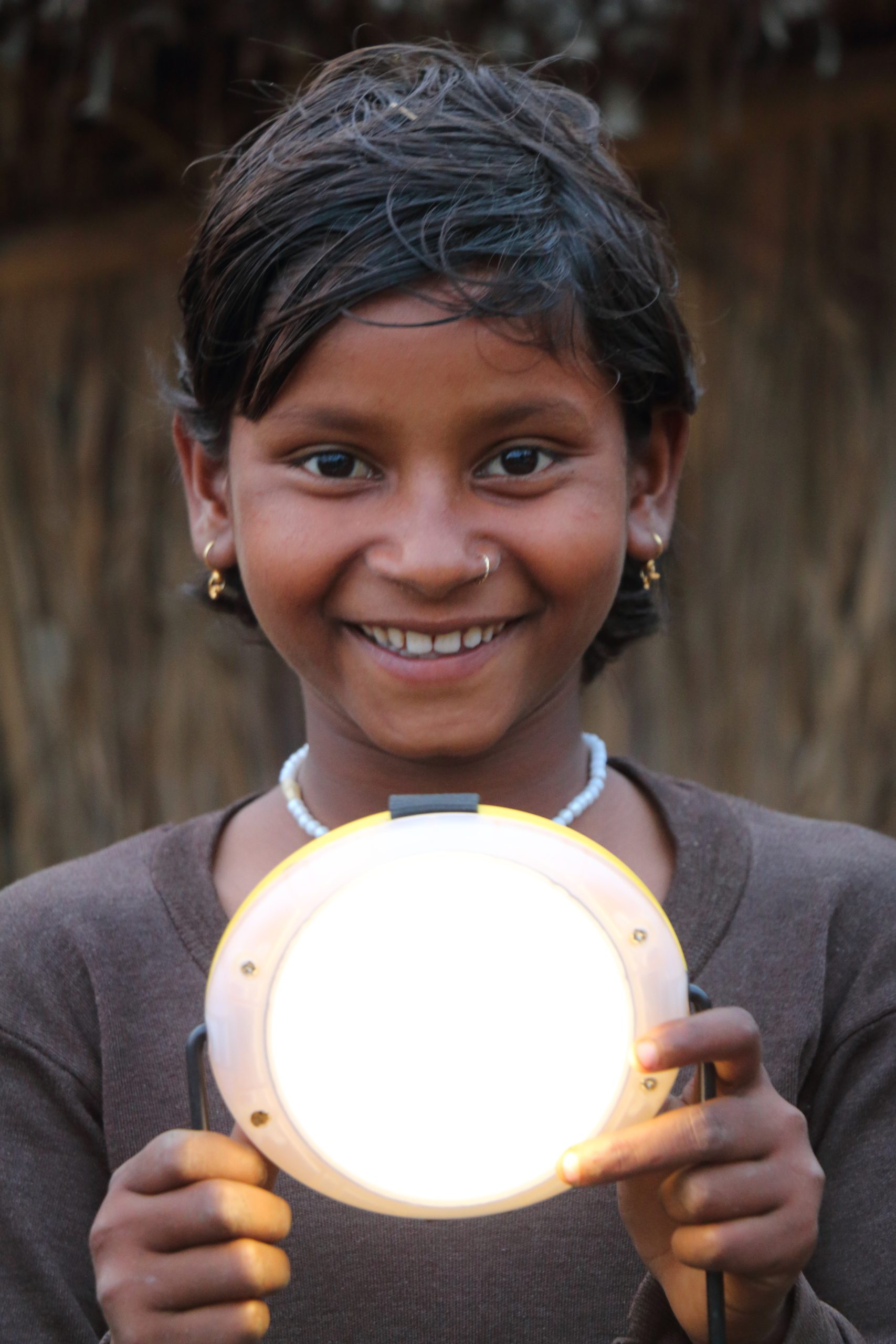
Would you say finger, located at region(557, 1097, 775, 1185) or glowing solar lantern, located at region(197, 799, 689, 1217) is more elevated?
glowing solar lantern, located at region(197, 799, 689, 1217)

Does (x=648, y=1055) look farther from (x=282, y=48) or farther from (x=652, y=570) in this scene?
(x=282, y=48)

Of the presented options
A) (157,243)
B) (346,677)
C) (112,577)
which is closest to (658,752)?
(112,577)

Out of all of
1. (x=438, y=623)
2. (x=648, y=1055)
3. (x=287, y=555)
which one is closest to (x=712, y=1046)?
(x=648, y=1055)

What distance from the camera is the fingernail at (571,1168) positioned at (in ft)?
2.78

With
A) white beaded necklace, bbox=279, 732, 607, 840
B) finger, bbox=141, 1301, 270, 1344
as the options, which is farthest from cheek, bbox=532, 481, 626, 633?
finger, bbox=141, 1301, 270, 1344

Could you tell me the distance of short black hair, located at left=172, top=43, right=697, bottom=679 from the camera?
1.14 metres

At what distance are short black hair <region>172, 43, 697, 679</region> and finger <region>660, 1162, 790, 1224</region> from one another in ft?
2.10

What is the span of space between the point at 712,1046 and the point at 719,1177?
0.10 m

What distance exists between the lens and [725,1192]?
0.90 metres

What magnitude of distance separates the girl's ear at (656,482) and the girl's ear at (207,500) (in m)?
0.38

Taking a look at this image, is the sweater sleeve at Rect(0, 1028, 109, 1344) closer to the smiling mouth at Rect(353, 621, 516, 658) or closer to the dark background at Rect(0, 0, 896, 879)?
the smiling mouth at Rect(353, 621, 516, 658)

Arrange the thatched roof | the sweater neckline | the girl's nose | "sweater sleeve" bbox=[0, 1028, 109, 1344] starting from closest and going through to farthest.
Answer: the girl's nose < "sweater sleeve" bbox=[0, 1028, 109, 1344] < the sweater neckline < the thatched roof

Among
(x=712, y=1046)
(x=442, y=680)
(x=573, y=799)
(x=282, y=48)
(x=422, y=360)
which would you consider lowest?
(x=573, y=799)

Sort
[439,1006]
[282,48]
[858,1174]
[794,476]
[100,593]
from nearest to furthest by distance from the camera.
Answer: [439,1006]
[858,1174]
[282,48]
[794,476]
[100,593]
